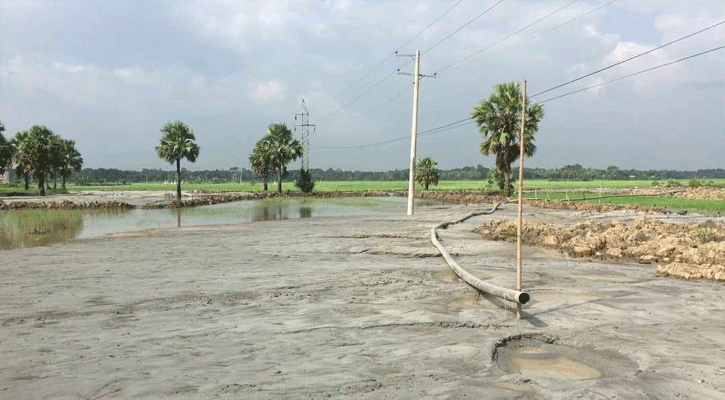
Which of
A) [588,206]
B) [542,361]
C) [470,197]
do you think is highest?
[588,206]

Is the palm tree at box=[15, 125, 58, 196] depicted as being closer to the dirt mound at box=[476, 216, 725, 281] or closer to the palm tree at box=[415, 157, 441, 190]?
the palm tree at box=[415, 157, 441, 190]

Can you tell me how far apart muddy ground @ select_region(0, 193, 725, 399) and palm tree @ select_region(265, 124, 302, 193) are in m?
69.3

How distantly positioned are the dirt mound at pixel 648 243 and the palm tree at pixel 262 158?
65454 mm

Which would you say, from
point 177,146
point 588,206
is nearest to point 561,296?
point 588,206

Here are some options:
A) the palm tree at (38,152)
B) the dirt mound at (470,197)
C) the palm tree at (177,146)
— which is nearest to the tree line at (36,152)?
the palm tree at (38,152)

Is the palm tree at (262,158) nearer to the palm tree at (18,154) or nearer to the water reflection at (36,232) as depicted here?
the palm tree at (18,154)

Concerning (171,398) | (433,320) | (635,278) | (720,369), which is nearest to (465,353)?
(433,320)

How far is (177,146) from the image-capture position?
66.1 m

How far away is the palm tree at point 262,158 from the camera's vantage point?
3425 inches

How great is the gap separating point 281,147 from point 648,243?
71733 millimetres

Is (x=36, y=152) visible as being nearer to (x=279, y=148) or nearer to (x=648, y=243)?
(x=279, y=148)

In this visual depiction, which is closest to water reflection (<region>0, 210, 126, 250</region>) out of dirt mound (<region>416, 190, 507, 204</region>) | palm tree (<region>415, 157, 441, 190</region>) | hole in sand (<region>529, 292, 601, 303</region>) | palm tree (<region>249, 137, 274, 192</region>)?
hole in sand (<region>529, 292, 601, 303</region>)

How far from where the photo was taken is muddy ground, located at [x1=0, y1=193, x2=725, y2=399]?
6.49m

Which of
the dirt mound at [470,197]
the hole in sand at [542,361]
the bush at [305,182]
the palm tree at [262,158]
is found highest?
the palm tree at [262,158]
